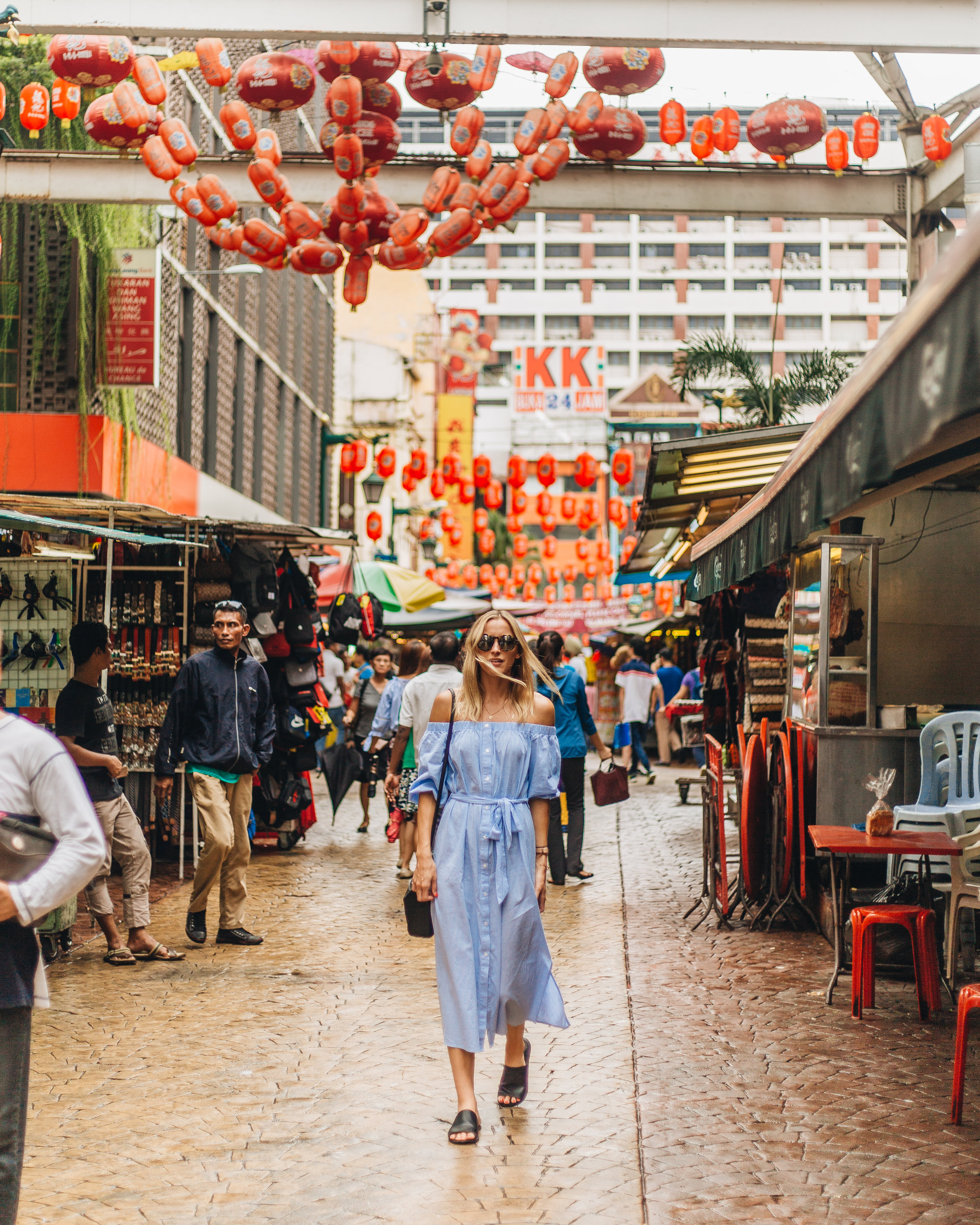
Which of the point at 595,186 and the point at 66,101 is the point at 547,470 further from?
the point at 66,101

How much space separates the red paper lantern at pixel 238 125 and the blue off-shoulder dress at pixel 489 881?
7334mm

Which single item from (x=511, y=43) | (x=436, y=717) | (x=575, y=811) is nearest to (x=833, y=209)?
(x=511, y=43)

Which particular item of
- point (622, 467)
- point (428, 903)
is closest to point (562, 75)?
point (428, 903)

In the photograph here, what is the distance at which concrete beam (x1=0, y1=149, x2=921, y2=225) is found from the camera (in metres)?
13.3

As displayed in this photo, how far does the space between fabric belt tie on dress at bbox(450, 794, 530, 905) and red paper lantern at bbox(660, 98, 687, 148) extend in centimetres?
808

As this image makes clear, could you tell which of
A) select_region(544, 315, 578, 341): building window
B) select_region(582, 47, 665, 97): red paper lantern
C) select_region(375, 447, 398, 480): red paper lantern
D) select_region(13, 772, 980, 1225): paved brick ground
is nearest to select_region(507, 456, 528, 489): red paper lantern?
select_region(375, 447, 398, 480): red paper lantern

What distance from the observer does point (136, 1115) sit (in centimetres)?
536

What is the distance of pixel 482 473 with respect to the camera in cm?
3378

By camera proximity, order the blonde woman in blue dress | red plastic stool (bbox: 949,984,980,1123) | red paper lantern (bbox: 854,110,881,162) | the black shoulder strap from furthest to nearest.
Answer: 1. red paper lantern (bbox: 854,110,881,162)
2. the black shoulder strap
3. the blonde woman in blue dress
4. red plastic stool (bbox: 949,984,980,1123)

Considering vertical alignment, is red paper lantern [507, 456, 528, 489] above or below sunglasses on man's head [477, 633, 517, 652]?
above

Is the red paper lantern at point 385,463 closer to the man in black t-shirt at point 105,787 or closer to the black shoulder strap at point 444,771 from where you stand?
the man in black t-shirt at point 105,787

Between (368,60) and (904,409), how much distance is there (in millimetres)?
8297

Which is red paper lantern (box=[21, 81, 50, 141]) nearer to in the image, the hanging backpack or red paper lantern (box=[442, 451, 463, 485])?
the hanging backpack

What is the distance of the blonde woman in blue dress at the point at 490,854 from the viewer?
517 centimetres
